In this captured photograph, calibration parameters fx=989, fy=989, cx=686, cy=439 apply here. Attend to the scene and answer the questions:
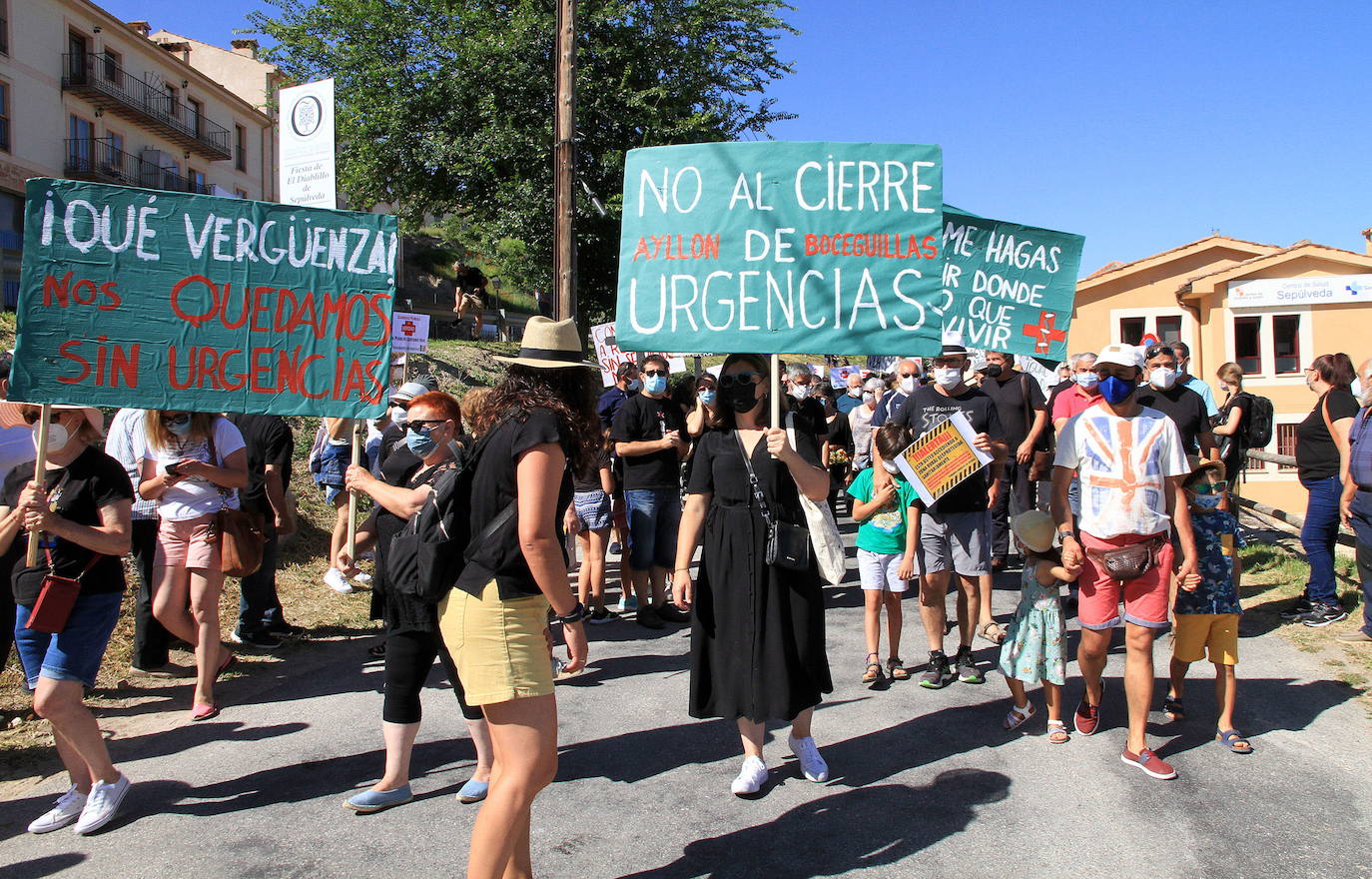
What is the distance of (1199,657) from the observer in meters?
5.03

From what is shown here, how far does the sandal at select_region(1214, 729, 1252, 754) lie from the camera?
472 centimetres

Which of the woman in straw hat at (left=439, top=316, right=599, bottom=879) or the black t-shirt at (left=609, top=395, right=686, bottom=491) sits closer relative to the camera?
the woman in straw hat at (left=439, top=316, right=599, bottom=879)

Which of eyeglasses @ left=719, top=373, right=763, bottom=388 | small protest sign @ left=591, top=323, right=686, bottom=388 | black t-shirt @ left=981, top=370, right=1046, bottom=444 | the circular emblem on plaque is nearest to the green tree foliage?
small protest sign @ left=591, top=323, right=686, bottom=388

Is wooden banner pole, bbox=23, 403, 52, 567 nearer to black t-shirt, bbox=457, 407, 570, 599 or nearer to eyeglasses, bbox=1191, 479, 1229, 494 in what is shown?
black t-shirt, bbox=457, 407, 570, 599

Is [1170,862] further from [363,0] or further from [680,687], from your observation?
[363,0]

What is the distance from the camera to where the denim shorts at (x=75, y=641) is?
3963 mm

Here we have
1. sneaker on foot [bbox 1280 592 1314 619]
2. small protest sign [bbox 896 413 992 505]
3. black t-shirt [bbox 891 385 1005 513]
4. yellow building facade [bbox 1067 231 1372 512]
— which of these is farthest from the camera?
yellow building facade [bbox 1067 231 1372 512]

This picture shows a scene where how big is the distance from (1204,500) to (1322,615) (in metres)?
2.85

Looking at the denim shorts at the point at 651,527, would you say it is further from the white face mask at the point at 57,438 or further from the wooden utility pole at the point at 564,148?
the wooden utility pole at the point at 564,148

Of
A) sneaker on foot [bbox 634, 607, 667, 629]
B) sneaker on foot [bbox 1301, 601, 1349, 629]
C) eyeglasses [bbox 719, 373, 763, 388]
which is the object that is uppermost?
eyeglasses [bbox 719, 373, 763, 388]

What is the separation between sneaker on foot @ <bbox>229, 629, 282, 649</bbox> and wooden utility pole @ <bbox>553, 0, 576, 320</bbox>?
5.27 meters

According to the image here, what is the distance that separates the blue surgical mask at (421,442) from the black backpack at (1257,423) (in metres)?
7.11

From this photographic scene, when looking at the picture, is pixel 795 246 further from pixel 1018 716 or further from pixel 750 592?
pixel 1018 716

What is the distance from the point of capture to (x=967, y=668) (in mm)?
5867
